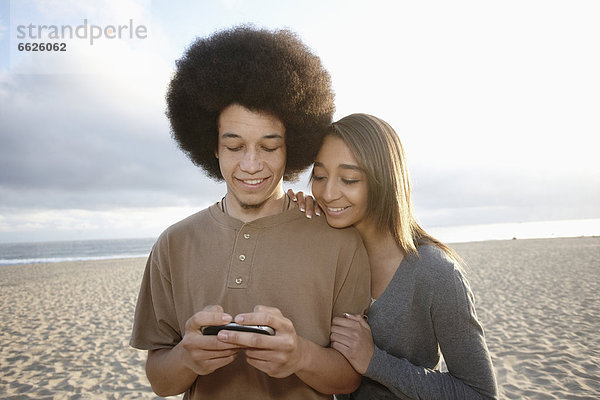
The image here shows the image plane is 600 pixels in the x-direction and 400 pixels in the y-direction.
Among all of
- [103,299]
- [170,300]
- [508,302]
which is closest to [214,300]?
[170,300]

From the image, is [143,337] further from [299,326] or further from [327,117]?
[327,117]

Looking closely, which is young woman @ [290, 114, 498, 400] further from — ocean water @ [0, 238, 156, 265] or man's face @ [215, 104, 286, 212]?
ocean water @ [0, 238, 156, 265]

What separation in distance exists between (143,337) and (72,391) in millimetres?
5923

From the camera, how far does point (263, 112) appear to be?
252 centimetres

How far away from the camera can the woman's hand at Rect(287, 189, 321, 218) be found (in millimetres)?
2614

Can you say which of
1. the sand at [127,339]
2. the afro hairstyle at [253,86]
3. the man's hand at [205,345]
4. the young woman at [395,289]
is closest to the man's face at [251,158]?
the afro hairstyle at [253,86]

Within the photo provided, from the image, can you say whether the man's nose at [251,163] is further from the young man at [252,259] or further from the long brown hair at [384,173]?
the long brown hair at [384,173]

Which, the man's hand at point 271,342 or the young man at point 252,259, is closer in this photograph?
the man's hand at point 271,342

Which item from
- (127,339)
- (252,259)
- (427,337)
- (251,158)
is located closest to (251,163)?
(251,158)

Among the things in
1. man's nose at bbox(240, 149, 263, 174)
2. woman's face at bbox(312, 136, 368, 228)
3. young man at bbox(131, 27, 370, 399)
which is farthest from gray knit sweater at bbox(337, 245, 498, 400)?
man's nose at bbox(240, 149, 263, 174)

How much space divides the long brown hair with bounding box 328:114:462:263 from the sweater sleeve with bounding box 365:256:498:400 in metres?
0.40

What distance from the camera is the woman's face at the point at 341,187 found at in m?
2.66

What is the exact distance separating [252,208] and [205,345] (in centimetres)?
93

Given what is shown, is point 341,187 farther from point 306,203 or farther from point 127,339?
point 127,339
